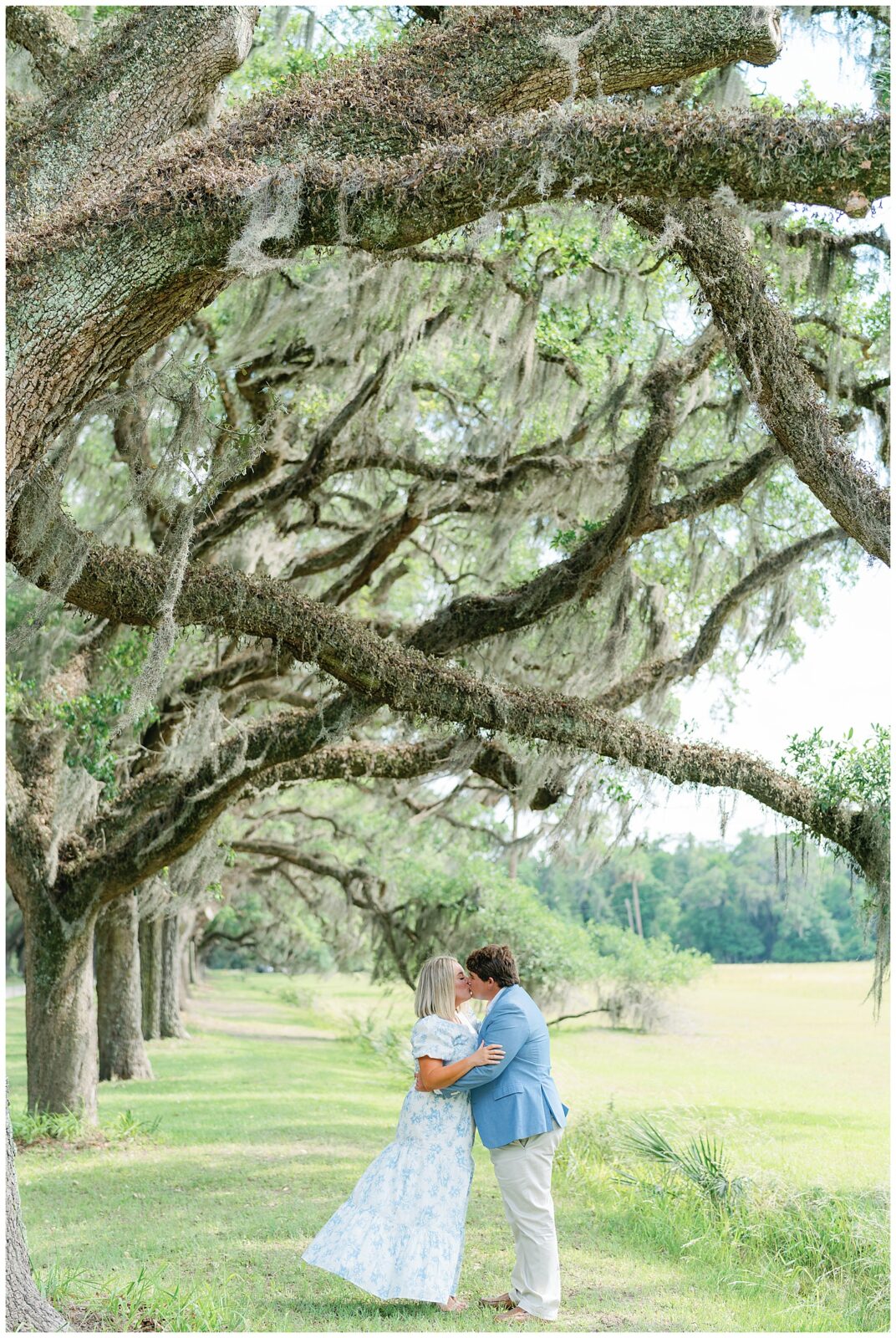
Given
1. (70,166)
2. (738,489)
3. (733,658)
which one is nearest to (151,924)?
(733,658)

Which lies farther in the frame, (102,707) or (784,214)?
(102,707)

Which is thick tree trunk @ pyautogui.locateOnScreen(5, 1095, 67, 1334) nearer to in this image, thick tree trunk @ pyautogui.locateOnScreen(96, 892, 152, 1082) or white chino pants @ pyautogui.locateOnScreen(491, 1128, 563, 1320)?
white chino pants @ pyautogui.locateOnScreen(491, 1128, 563, 1320)

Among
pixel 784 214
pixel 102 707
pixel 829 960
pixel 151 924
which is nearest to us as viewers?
pixel 784 214

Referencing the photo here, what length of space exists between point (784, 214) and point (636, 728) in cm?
302

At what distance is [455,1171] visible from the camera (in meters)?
4.59

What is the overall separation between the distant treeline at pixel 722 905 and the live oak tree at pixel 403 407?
48.7 meters

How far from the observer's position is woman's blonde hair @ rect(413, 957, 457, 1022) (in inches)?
185

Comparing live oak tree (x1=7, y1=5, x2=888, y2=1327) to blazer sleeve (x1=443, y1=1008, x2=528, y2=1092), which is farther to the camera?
blazer sleeve (x1=443, y1=1008, x2=528, y2=1092)

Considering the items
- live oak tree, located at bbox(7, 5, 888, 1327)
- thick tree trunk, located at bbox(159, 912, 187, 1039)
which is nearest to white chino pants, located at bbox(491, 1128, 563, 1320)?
live oak tree, located at bbox(7, 5, 888, 1327)

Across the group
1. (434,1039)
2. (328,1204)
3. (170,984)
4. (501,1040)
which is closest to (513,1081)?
(501,1040)

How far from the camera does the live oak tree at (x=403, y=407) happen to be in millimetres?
3756

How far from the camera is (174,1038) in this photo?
1733cm

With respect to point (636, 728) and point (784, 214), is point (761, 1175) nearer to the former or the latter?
point (636, 728)

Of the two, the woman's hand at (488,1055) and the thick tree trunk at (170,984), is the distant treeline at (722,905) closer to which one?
the thick tree trunk at (170,984)
